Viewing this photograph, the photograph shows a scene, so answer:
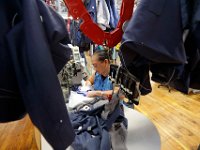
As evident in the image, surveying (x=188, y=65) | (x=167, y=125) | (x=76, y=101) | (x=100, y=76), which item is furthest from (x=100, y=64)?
(x=167, y=125)

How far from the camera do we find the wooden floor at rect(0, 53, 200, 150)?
172cm

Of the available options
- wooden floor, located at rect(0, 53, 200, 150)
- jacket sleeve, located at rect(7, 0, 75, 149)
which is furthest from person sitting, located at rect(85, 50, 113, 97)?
jacket sleeve, located at rect(7, 0, 75, 149)

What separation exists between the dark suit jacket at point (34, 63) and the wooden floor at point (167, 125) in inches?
33.7

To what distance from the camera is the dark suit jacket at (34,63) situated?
406mm

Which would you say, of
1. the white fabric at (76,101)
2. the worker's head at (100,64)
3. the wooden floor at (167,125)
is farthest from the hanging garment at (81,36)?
the wooden floor at (167,125)

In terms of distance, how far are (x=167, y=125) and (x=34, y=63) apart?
2.01 metres

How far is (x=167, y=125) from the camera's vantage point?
2107mm

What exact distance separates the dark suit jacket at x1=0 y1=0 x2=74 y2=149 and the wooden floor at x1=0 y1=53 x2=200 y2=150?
856 mm

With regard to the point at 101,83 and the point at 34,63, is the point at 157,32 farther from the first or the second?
the point at 101,83

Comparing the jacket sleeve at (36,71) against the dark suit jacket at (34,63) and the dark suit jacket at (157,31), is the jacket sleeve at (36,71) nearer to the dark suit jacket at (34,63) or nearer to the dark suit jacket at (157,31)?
the dark suit jacket at (34,63)

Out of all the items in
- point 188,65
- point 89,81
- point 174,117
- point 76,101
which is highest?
point 188,65

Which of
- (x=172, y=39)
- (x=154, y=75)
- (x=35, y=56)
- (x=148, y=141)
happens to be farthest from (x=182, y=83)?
(x=35, y=56)

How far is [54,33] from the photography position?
444 millimetres

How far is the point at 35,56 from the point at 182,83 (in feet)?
1.76
